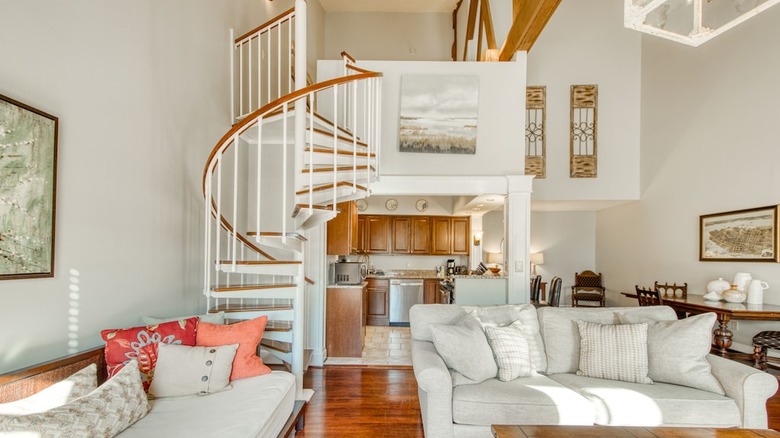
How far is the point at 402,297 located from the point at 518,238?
3.24 metres

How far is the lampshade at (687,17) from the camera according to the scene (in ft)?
7.49

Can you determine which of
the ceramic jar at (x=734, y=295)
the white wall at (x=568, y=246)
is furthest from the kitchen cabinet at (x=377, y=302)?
the ceramic jar at (x=734, y=295)

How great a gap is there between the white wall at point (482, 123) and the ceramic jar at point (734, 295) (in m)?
2.60

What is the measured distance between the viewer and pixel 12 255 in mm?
1792

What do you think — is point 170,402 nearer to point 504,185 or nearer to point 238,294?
point 238,294

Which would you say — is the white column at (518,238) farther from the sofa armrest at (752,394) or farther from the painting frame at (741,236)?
the painting frame at (741,236)

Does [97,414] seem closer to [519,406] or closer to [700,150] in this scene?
[519,406]

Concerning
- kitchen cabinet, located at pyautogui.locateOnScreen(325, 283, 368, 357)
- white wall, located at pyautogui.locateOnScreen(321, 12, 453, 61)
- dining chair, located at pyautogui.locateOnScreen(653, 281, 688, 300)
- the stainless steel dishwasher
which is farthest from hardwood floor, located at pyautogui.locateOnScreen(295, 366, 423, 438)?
white wall, located at pyautogui.locateOnScreen(321, 12, 453, 61)

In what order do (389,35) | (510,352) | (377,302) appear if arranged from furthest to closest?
(389,35) → (377,302) → (510,352)

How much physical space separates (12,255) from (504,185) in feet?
13.9

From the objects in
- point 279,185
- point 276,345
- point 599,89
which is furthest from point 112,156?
point 599,89

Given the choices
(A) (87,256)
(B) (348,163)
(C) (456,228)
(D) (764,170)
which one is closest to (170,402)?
(A) (87,256)

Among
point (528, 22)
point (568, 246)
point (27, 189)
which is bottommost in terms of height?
point (568, 246)

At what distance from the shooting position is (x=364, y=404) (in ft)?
11.5
